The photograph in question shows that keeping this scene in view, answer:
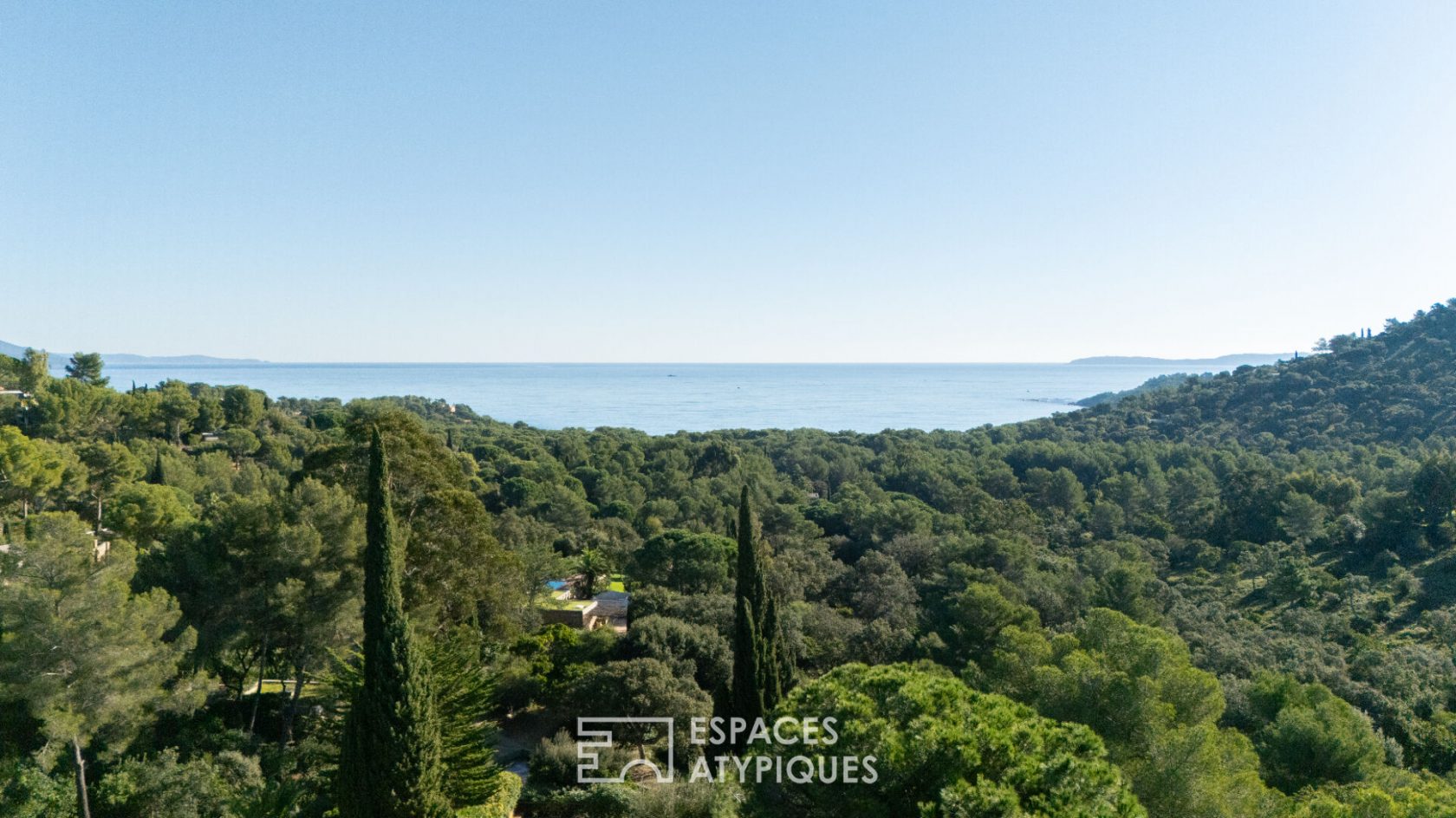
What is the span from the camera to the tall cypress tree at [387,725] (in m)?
9.22

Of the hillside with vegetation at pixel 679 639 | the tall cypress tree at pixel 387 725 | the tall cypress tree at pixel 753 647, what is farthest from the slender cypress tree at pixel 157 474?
the tall cypress tree at pixel 753 647

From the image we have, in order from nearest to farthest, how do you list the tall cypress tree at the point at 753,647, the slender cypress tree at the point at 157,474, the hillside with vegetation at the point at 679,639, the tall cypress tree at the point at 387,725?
the tall cypress tree at the point at 387,725 < the hillside with vegetation at the point at 679,639 < the tall cypress tree at the point at 753,647 < the slender cypress tree at the point at 157,474

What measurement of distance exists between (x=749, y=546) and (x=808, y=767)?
669 cm

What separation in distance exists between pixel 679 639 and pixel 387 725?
9693mm

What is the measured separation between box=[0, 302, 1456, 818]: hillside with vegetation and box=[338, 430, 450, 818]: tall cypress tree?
0.04 meters

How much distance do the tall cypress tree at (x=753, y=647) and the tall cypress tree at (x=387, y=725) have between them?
5557 mm

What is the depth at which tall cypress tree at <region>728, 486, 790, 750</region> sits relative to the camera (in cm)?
1334

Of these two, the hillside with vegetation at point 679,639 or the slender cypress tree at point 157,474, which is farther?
the slender cypress tree at point 157,474

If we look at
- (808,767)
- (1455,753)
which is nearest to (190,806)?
(808,767)

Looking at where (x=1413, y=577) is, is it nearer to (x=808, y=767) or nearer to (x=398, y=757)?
(x=808, y=767)

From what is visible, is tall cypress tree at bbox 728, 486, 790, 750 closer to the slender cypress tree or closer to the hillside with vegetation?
the hillside with vegetation

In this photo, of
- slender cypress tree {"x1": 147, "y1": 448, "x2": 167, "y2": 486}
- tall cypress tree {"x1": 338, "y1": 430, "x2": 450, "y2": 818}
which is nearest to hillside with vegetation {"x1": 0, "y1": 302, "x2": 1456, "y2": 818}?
tall cypress tree {"x1": 338, "y1": 430, "x2": 450, "y2": 818}

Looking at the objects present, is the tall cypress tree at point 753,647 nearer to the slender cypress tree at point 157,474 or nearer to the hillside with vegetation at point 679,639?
the hillside with vegetation at point 679,639

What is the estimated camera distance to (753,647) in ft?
43.9
